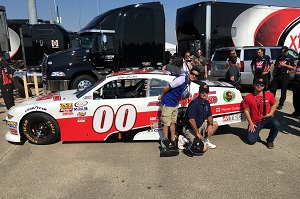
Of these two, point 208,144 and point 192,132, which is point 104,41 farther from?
point 208,144

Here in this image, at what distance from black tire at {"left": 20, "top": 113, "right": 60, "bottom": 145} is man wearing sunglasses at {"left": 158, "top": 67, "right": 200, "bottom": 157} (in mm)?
1922

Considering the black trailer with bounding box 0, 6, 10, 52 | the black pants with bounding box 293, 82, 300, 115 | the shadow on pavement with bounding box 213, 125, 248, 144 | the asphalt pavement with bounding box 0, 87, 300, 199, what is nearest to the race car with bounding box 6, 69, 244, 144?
the asphalt pavement with bounding box 0, 87, 300, 199

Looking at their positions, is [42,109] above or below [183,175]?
Answer: above

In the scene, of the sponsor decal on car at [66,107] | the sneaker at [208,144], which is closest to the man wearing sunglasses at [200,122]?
the sneaker at [208,144]

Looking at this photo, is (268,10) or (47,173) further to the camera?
(268,10)

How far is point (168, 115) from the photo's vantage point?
164 inches

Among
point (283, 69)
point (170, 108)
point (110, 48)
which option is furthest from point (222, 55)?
point (170, 108)

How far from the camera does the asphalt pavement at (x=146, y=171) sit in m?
3.11

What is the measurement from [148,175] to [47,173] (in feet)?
4.77

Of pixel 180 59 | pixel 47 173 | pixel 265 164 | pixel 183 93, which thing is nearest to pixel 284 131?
pixel 265 164

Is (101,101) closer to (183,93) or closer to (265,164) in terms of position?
(183,93)

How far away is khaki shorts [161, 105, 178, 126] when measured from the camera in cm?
417

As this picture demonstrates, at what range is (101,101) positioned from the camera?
4.44 metres

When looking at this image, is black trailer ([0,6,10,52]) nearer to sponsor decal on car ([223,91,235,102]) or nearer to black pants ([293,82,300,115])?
sponsor decal on car ([223,91,235,102])
